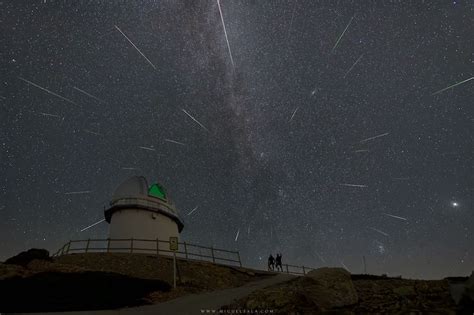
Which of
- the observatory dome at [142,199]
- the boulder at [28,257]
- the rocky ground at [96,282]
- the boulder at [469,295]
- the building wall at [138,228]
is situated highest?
the observatory dome at [142,199]

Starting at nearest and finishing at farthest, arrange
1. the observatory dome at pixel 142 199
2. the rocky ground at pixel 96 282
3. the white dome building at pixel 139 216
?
the rocky ground at pixel 96 282
the white dome building at pixel 139 216
the observatory dome at pixel 142 199

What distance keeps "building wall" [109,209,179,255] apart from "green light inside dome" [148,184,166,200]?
2.43 meters

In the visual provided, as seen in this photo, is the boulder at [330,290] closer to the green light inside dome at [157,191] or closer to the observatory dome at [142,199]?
the observatory dome at [142,199]

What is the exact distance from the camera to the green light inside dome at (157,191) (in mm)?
30428

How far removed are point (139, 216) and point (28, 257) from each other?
10956 mm

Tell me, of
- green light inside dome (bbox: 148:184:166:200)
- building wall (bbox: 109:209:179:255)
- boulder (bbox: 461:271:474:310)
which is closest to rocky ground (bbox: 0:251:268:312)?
building wall (bbox: 109:209:179:255)

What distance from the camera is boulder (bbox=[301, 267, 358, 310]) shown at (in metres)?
8.36

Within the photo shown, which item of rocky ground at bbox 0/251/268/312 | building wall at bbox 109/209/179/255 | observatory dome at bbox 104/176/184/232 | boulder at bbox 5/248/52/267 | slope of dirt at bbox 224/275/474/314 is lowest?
slope of dirt at bbox 224/275/474/314

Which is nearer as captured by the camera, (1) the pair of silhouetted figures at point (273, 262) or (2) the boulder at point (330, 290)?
(2) the boulder at point (330, 290)

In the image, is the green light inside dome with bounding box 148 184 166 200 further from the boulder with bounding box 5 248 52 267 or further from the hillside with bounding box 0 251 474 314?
the boulder with bounding box 5 248 52 267

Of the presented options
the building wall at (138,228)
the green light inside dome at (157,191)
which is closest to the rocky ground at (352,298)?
the building wall at (138,228)

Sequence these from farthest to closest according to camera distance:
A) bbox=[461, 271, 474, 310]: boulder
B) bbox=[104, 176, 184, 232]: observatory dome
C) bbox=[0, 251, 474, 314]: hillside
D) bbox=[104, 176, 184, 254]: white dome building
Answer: bbox=[104, 176, 184, 232]: observatory dome
bbox=[104, 176, 184, 254]: white dome building
bbox=[0, 251, 474, 314]: hillside
bbox=[461, 271, 474, 310]: boulder

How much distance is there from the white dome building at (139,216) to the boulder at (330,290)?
18.2 meters

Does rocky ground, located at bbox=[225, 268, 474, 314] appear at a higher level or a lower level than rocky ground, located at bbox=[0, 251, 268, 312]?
lower
